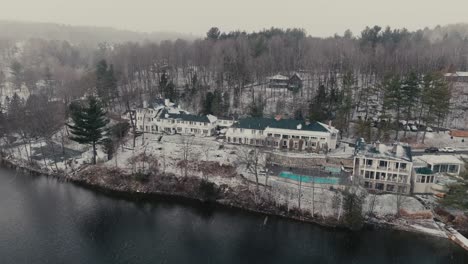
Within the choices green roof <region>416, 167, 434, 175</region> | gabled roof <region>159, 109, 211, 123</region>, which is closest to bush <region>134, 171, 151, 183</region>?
gabled roof <region>159, 109, 211, 123</region>

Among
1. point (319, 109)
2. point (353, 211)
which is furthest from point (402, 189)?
point (319, 109)

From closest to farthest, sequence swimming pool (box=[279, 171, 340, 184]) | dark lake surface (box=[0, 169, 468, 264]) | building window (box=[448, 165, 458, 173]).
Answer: dark lake surface (box=[0, 169, 468, 264])
swimming pool (box=[279, 171, 340, 184])
building window (box=[448, 165, 458, 173])

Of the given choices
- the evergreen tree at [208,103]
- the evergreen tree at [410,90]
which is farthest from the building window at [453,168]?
the evergreen tree at [208,103]

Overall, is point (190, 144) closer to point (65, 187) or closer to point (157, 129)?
point (157, 129)

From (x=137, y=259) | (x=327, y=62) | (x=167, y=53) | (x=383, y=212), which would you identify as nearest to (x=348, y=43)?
(x=327, y=62)

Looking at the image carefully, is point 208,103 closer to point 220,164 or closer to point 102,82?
point 220,164

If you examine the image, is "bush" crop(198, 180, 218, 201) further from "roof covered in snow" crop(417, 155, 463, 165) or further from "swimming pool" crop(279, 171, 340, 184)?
"roof covered in snow" crop(417, 155, 463, 165)
